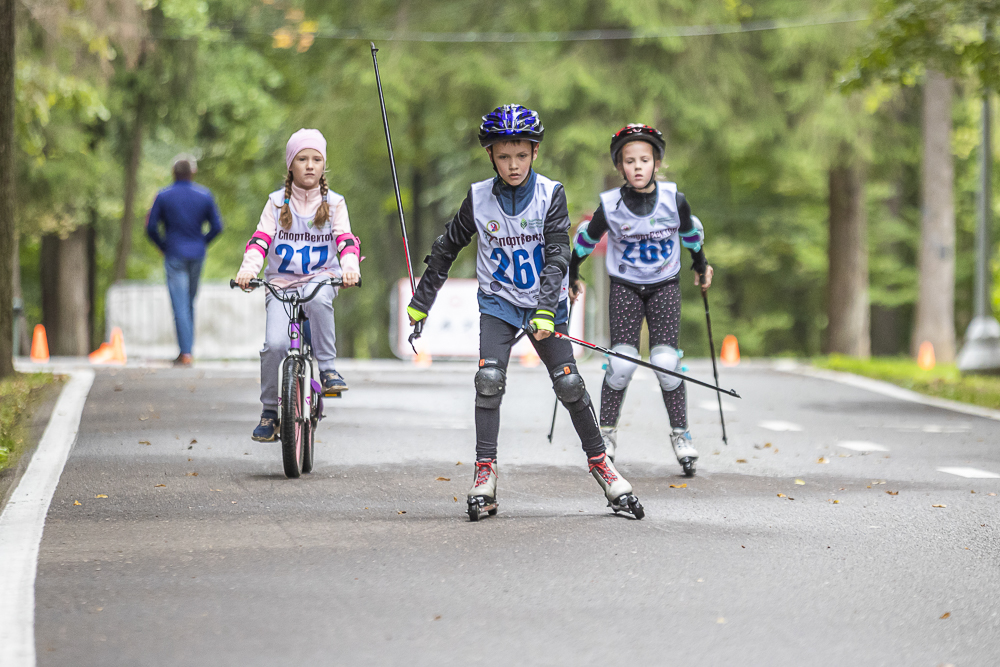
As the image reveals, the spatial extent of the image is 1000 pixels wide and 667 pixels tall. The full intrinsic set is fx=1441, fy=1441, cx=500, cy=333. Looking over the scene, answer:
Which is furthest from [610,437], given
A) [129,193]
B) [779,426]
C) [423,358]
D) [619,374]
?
→ [129,193]

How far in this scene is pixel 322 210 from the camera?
779 cm

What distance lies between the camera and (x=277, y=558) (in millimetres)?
5527

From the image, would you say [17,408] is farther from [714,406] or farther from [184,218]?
[714,406]

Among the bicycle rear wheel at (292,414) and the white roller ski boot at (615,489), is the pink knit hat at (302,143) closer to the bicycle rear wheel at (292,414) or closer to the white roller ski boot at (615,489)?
the bicycle rear wheel at (292,414)

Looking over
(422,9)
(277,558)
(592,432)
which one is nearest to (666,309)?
(592,432)

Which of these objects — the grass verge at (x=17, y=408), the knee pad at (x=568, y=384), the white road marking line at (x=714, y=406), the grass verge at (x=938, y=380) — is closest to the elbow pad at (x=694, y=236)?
the knee pad at (x=568, y=384)

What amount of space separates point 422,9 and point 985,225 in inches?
397

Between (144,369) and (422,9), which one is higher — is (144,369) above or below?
below

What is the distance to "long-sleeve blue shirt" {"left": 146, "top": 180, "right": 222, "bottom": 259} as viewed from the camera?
1416 centimetres

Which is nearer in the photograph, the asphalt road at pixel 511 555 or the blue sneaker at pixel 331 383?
the asphalt road at pixel 511 555

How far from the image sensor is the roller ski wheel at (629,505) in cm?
644

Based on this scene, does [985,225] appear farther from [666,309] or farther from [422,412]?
[666,309]

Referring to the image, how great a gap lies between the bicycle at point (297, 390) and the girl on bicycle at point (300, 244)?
0.29ft

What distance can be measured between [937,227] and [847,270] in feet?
5.71
